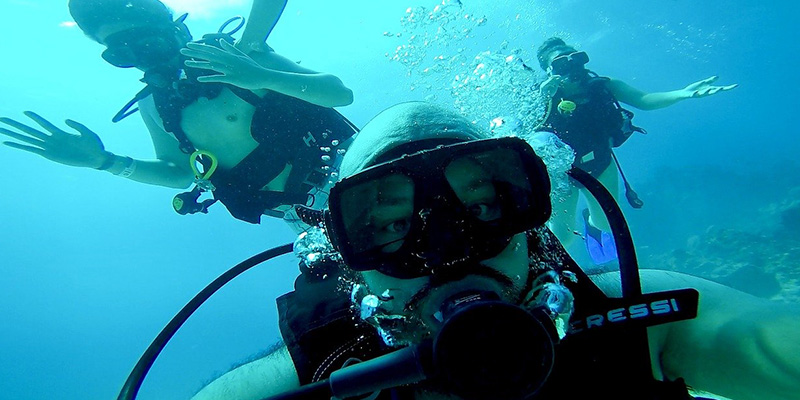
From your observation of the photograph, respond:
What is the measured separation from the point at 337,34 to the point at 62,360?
9047 cm

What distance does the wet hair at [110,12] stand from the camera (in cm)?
436

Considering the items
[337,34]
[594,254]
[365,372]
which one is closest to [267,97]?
[365,372]

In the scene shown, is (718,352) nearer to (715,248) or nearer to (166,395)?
(715,248)

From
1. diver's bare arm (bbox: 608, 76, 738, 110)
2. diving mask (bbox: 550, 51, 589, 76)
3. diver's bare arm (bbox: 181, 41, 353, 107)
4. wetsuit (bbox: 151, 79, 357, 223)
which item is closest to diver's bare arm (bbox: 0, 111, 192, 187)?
wetsuit (bbox: 151, 79, 357, 223)

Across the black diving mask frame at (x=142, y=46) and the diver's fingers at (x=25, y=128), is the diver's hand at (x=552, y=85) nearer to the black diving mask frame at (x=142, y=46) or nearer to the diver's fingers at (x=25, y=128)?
the black diving mask frame at (x=142, y=46)

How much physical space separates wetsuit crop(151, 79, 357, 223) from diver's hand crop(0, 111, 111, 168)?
→ 77 centimetres

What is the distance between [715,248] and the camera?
20438 mm

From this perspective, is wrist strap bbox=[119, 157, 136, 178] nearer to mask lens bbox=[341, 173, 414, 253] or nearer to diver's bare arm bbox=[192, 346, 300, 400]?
diver's bare arm bbox=[192, 346, 300, 400]

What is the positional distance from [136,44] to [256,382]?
404cm

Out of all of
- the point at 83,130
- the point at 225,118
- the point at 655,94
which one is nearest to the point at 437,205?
the point at 225,118

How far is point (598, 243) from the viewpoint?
9.74m

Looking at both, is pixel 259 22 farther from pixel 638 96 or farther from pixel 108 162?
pixel 638 96

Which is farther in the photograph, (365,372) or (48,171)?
(48,171)

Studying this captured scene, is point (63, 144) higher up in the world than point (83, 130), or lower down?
lower down
